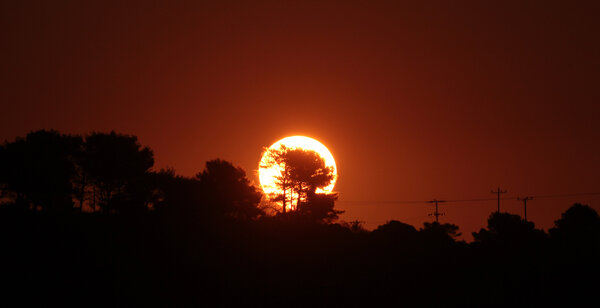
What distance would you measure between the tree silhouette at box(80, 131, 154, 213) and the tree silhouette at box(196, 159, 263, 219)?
980 cm

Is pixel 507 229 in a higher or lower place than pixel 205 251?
higher

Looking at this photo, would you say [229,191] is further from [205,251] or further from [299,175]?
[205,251]

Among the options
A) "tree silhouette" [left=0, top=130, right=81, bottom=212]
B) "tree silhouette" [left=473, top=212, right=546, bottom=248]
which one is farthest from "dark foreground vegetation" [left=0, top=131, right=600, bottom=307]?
"tree silhouette" [left=473, top=212, right=546, bottom=248]

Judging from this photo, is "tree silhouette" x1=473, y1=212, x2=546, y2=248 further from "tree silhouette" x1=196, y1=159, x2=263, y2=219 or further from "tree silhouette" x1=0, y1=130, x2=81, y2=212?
"tree silhouette" x1=0, y1=130, x2=81, y2=212

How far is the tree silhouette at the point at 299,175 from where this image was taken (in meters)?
86.8

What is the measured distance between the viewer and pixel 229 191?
84.1 meters

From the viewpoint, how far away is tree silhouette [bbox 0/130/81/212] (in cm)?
6950

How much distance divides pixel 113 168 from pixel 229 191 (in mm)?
16648

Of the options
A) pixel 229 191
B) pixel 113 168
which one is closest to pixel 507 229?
pixel 229 191

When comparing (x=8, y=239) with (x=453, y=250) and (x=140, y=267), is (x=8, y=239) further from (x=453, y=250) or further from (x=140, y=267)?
(x=453, y=250)

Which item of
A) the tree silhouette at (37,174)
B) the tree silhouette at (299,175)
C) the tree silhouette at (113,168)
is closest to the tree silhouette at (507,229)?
the tree silhouette at (299,175)

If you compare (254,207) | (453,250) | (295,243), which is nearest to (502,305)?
(453,250)

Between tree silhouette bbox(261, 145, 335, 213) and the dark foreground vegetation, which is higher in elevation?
tree silhouette bbox(261, 145, 335, 213)

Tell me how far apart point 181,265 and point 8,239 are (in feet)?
46.6
